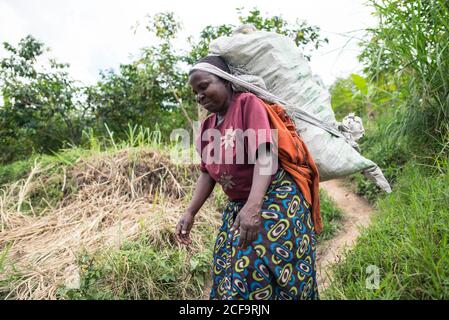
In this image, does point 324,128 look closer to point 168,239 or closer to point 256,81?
point 256,81

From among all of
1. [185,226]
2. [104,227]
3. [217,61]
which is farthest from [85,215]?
[217,61]

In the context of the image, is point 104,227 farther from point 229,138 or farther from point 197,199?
point 229,138

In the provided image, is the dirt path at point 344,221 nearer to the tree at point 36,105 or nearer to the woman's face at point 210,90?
the woman's face at point 210,90

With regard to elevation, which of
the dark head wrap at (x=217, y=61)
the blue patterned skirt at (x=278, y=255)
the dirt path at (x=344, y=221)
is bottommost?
the dirt path at (x=344, y=221)

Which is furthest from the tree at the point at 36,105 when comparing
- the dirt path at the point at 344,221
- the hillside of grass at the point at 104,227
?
the dirt path at the point at 344,221

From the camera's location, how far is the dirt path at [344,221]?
2.70m

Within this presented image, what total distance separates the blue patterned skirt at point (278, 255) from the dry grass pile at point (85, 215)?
1.36 metres

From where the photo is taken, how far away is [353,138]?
6.02 feet

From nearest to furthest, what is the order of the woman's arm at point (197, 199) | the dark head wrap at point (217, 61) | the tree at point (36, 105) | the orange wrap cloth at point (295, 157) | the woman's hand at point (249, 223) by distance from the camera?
1. the woman's hand at point (249, 223)
2. the orange wrap cloth at point (295, 157)
3. the dark head wrap at point (217, 61)
4. the woman's arm at point (197, 199)
5. the tree at point (36, 105)

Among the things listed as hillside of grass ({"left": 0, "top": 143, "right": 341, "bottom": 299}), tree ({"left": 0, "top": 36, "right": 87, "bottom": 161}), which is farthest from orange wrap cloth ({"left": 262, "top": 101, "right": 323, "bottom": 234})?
tree ({"left": 0, "top": 36, "right": 87, "bottom": 161})

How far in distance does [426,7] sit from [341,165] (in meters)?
1.73

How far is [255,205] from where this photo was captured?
4.32ft

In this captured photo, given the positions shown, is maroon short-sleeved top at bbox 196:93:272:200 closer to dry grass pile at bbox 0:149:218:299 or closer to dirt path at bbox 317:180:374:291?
dirt path at bbox 317:180:374:291
